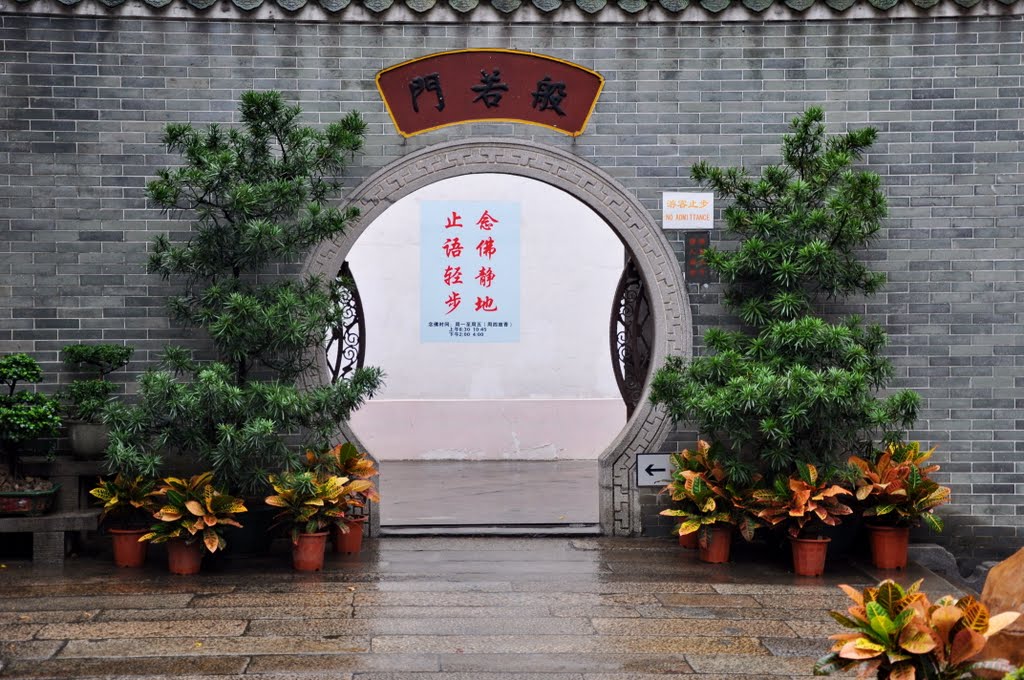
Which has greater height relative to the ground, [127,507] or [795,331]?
[795,331]

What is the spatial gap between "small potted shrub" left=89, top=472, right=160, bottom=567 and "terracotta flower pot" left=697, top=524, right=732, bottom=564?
3166 mm

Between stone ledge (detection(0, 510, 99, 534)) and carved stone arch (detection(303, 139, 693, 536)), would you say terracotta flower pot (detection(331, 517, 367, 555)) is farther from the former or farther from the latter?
stone ledge (detection(0, 510, 99, 534))

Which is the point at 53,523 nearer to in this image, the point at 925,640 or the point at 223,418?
the point at 223,418

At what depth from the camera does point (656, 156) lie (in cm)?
755

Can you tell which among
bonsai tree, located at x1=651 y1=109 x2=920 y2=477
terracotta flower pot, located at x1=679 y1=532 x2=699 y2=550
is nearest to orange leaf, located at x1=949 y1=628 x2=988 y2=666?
bonsai tree, located at x1=651 y1=109 x2=920 y2=477

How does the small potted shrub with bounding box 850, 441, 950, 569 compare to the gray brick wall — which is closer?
the small potted shrub with bounding box 850, 441, 950, 569

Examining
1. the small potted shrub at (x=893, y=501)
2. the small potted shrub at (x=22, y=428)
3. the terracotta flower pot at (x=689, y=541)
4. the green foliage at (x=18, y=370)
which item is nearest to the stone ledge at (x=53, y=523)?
the small potted shrub at (x=22, y=428)

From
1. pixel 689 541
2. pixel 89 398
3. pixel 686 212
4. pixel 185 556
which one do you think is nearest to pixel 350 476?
pixel 185 556

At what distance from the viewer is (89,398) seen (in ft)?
22.2

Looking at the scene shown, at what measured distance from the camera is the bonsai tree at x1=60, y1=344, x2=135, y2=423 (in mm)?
6750

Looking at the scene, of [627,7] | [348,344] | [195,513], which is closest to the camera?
[195,513]

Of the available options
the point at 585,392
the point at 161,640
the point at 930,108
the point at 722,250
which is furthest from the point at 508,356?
the point at 161,640

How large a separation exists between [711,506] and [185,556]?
9.72ft

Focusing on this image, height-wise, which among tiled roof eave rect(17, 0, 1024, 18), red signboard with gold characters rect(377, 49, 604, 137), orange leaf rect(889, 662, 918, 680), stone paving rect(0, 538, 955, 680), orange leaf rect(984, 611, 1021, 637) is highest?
tiled roof eave rect(17, 0, 1024, 18)
